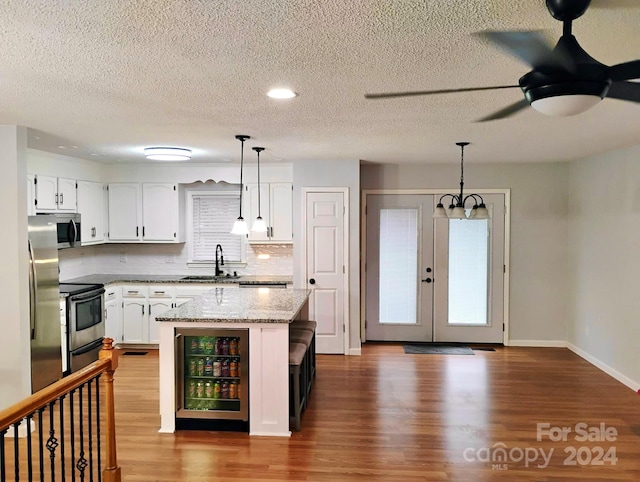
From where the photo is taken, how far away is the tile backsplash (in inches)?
265

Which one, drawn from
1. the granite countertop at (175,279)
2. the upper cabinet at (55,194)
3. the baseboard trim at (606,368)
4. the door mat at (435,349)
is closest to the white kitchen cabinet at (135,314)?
the granite countertop at (175,279)

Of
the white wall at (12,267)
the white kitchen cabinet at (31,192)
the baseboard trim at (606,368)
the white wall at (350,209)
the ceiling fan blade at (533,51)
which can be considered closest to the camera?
Answer: the ceiling fan blade at (533,51)

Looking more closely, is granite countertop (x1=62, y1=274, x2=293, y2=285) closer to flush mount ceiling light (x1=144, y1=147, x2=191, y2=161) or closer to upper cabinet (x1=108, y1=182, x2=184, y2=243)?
upper cabinet (x1=108, y1=182, x2=184, y2=243)

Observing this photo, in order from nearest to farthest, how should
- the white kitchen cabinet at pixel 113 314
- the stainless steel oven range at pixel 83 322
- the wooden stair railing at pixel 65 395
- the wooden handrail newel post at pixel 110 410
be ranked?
the wooden stair railing at pixel 65 395 → the wooden handrail newel post at pixel 110 410 → the stainless steel oven range at pixel 83 322 → the white kitchen cabinet at pixel 113 314

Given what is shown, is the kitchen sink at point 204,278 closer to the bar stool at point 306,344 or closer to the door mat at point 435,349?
the bar stool at point 306,344

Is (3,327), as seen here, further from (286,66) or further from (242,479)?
(286,66)

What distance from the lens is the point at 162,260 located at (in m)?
6.84

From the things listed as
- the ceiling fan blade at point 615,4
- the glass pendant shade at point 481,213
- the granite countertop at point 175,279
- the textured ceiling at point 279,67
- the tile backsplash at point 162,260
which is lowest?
the granite countertop at point 175,279

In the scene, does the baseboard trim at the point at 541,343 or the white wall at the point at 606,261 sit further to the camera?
the baseboard trim at the point at 541,343

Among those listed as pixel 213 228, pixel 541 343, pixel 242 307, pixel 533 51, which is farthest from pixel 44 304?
pixel 541 343

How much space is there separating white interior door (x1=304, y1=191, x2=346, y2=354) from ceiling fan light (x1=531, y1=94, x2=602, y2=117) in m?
4.47

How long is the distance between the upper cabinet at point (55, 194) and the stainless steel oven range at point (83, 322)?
0.91 m

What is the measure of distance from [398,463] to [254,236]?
12.2ft

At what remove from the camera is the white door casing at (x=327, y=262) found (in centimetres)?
598
